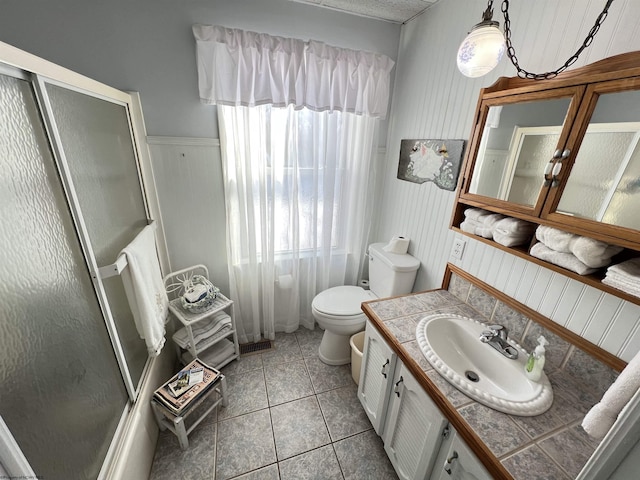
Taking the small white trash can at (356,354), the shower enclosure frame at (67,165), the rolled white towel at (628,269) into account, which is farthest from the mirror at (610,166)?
the shower enclosure frame at (67,165)

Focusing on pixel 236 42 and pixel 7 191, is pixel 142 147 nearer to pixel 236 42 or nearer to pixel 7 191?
pixel 236 42

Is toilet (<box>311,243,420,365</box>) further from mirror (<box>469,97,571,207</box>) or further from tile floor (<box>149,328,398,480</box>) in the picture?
mirror (<box>469,97,571,207</box>)

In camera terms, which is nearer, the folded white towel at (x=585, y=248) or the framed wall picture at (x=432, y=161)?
the folded white towel at (x=585, y=248)

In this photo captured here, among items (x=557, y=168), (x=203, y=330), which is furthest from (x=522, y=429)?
(x=203, y=330)

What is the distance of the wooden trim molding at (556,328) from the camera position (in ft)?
2.87

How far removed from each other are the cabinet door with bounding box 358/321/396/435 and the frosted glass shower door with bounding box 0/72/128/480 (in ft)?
3.83

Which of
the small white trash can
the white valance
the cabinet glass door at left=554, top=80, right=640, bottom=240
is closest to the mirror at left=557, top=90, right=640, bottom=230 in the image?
the cabinet glass door at left=554, top=80, right=640, bottom=240

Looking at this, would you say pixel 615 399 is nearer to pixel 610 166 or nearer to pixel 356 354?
pixel 610 166

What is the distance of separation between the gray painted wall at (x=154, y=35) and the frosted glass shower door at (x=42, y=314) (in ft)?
2.91

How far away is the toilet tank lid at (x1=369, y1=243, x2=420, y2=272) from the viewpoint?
1717 millimetres

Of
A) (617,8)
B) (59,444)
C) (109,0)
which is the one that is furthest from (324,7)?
(59,444)

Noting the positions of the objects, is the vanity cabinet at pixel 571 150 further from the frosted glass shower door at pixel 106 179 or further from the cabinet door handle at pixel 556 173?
the frosted glass shower door at pixel 106 179

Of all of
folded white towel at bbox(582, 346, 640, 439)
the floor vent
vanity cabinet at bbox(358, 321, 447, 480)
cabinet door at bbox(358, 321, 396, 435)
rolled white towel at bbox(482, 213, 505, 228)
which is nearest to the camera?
folded white towel at bbox(582, 346, 640, 439)

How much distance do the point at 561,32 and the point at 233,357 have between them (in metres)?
2.49
